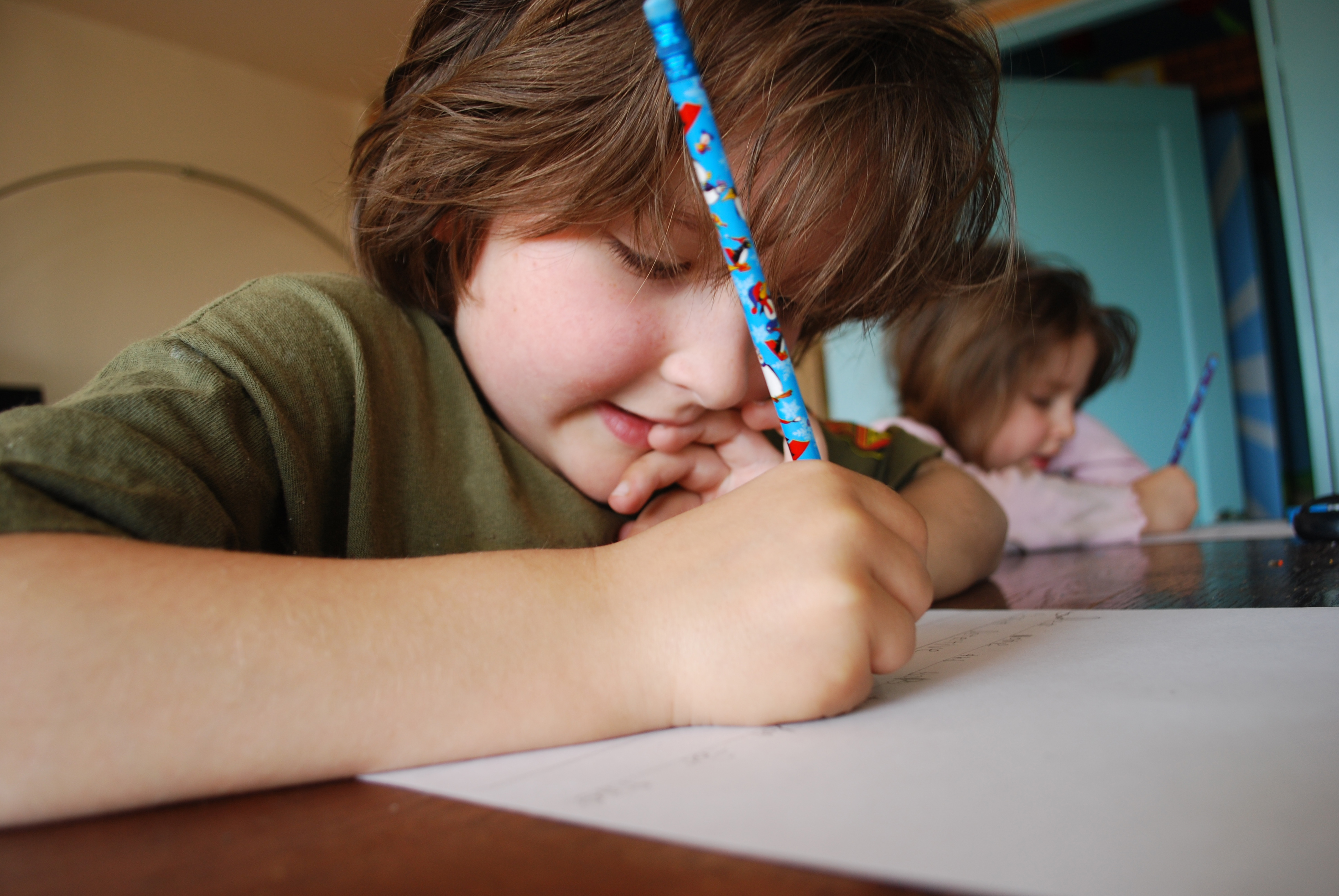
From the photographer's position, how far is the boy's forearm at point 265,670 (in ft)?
0.76

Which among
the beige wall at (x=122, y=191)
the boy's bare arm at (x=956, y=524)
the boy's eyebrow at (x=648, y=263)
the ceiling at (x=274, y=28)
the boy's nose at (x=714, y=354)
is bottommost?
the boy's bare arm at (x=956, y=524)

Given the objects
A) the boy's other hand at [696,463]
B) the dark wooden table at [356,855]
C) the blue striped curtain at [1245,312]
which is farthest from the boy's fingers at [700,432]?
the blue striped curtain at [1245,312]

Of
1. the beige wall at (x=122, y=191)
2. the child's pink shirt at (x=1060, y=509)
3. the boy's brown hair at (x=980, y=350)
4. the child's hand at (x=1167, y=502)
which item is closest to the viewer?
the child's pink shirt at (x=1060, y=509)

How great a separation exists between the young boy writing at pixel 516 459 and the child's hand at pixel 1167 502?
0.56 metres

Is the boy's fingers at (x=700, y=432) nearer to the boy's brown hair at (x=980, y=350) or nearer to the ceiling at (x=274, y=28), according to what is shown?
the boy's brown hair at (x=980, y=350)

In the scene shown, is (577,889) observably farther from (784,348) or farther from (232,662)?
(784,348)

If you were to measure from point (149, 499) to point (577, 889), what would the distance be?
23 centimetres

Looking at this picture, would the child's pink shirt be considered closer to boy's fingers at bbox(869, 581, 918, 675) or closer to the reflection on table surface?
the reflection on table surface

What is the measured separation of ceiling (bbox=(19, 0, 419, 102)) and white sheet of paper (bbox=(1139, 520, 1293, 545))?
1968mm

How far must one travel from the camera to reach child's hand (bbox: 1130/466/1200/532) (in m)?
1.15

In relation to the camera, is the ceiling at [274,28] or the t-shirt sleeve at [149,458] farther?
the ceiling at [274,28]

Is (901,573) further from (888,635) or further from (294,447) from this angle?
(294,447)

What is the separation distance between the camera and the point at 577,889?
0.52 ft

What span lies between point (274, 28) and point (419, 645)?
267 cm
